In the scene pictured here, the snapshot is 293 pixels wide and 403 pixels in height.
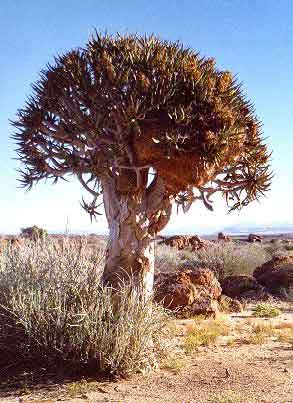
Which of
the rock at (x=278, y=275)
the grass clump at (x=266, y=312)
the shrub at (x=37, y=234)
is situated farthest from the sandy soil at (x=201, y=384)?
the rock at (x=278, y=275)

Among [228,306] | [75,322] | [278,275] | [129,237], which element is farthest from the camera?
[278,275]

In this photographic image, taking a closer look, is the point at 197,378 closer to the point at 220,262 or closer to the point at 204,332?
the point at 204,332

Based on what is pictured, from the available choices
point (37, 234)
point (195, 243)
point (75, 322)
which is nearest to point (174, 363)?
point (75, 322)

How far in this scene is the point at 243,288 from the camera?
14.7m

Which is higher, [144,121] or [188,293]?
[144,121]

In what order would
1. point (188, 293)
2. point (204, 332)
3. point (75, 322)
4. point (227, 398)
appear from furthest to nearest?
point (188, 293) → point (204, 332) → point (75, 322) → point (227, 398)

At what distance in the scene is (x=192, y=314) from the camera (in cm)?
1087

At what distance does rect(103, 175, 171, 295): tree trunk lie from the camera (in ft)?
23.5

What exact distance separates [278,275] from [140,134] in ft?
32.2

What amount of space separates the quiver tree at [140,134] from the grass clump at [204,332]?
175 centimetres

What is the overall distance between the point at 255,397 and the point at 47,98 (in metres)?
4.53

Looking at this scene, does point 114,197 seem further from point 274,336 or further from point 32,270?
point 274,336

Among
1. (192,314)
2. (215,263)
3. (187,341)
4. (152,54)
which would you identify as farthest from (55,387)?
(215,263)

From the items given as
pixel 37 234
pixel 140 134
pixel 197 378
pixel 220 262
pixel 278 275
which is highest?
pixel 140 134
